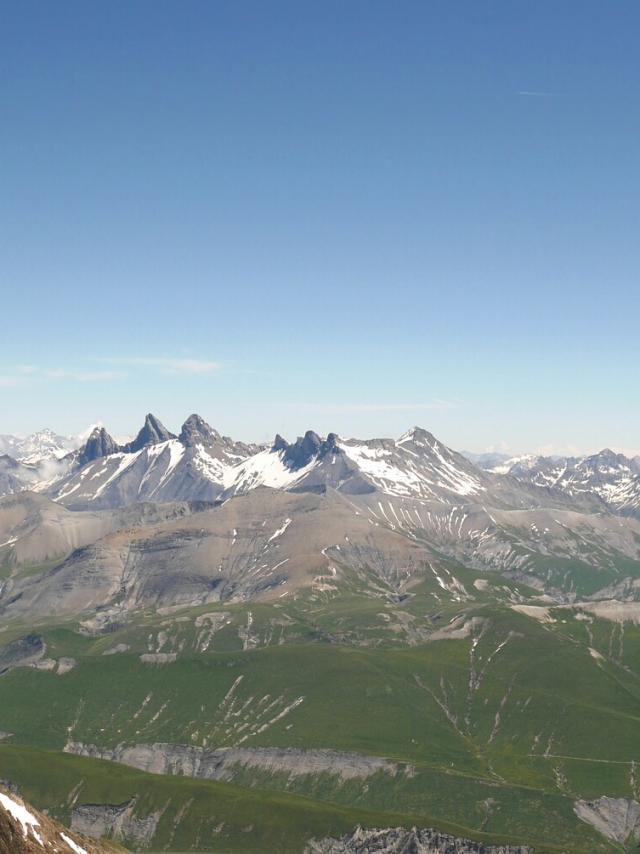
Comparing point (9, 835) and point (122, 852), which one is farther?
point (122, 852)

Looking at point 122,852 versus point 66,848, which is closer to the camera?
point 66,848

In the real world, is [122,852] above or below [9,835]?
below

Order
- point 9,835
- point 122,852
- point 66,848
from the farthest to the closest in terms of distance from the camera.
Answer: point 122,852
point 66,848
point 9,835

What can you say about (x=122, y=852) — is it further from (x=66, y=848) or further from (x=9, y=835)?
(x=9, y=835)

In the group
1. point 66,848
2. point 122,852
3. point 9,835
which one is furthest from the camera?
point 122,852

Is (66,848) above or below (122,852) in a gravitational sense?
above

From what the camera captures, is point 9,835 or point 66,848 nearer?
point 9,835

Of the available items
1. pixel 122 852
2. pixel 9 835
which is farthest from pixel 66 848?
pixel 122 852
